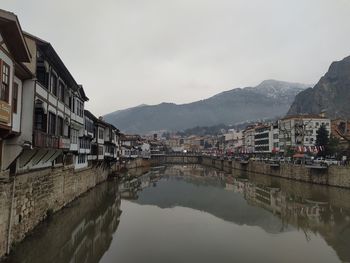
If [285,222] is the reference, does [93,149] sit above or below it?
above

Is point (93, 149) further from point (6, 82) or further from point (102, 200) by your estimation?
point (6, 82)

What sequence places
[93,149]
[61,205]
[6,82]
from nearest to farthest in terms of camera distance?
1. [6,82]
2. [61,205]
3. [93,149]

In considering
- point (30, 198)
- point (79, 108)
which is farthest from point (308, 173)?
point (30, 198)

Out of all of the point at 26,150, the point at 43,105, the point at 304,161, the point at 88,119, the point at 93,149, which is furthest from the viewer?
the point at 304,161

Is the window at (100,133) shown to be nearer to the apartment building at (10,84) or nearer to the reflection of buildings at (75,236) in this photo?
the reflection of buildings at (75,236)

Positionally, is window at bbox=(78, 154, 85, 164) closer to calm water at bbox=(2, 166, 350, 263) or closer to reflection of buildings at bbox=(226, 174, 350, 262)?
calm water at bbox=(2, 166, 350, 263)

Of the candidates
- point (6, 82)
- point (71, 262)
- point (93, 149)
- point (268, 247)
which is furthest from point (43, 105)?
point (93, 149)

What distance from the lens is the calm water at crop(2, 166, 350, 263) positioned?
2067 cm

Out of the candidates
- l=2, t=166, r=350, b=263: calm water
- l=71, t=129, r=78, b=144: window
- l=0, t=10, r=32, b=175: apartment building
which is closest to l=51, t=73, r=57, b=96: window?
l=0, t=10, r=32, b=175: apartment building

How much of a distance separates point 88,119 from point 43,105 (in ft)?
76.2

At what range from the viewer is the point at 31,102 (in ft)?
63.1

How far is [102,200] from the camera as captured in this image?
1593 inches

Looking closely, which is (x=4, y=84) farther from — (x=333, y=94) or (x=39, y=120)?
(x=333, y=94)

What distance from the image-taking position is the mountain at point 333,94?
176325 millimetres
